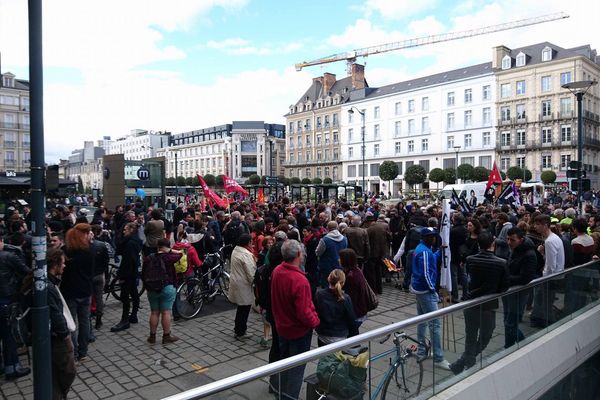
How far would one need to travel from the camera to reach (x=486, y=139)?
203ft

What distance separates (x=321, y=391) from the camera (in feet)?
12.5

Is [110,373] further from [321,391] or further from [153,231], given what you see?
[321,391]

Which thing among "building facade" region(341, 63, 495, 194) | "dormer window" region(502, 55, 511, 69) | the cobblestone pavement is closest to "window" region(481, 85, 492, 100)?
"building facade" region(341, 63, 495, 194)

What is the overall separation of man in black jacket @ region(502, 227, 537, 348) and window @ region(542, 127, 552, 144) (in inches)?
2315

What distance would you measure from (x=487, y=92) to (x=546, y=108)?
7.70 meters

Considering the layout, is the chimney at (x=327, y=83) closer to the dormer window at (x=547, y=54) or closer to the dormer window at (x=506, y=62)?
the dormer window at (x=506, y=62)

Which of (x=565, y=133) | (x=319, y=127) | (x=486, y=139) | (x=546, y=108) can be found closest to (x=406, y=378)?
(x=565, y=133)

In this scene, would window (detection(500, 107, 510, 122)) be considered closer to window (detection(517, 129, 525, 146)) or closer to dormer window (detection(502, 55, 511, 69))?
window (detection(517, 129, 525, 146))

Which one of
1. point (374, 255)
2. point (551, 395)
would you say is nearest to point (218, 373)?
point (374, 255)

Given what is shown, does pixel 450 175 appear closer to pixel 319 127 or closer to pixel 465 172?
pixel 465 172

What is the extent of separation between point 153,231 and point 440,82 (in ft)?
213

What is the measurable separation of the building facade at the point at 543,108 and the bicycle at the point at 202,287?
5557cm

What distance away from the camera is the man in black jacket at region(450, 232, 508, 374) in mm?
5551

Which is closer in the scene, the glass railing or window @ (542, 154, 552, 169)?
the glass railing
